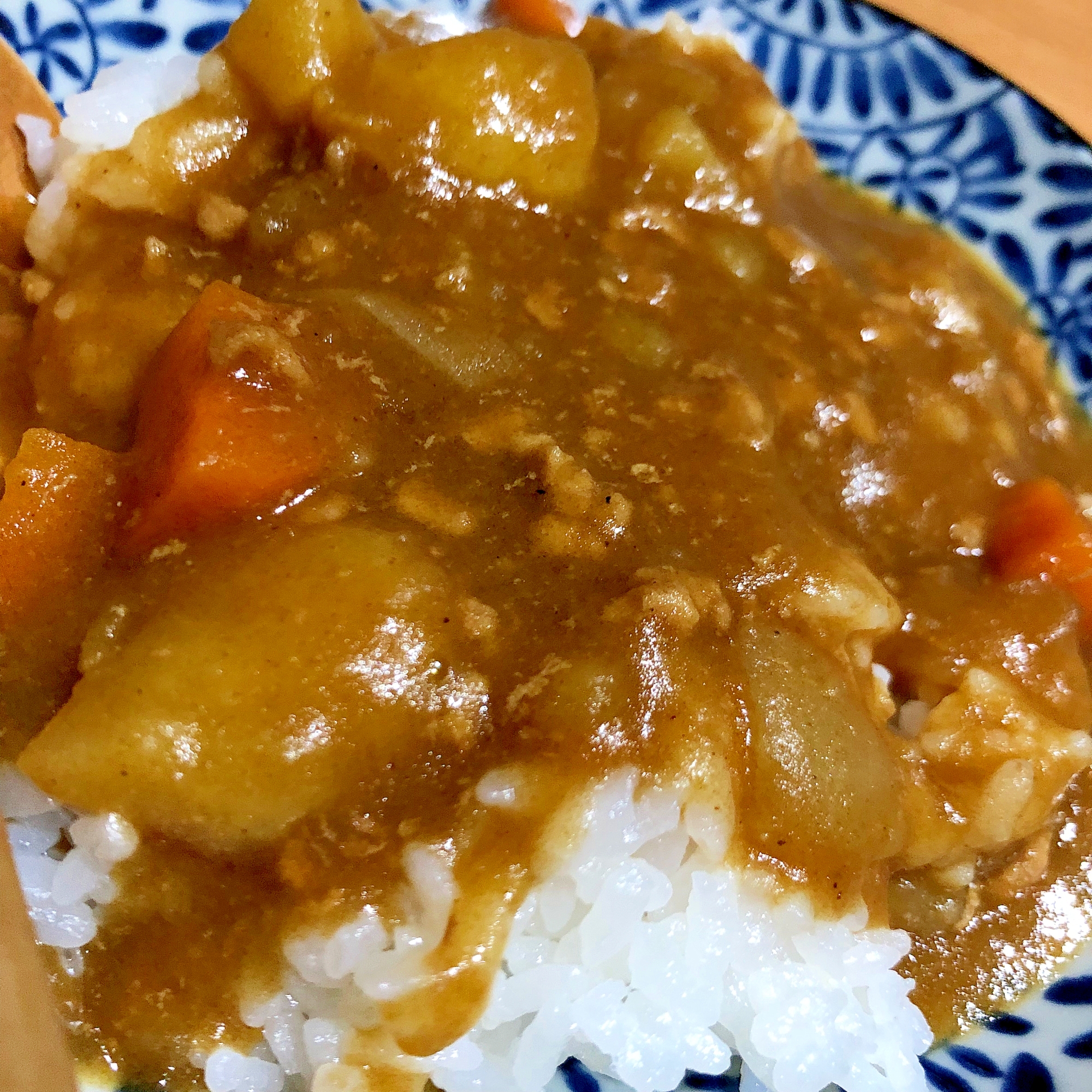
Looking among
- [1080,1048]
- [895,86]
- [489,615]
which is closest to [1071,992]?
[1080,1048]

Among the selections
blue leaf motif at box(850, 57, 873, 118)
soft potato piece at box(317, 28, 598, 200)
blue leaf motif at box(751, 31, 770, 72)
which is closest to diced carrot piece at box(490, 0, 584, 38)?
blue leaf motif at box(751, 31, 770, 72)

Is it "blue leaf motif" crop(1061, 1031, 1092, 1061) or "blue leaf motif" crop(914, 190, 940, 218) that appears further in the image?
"blue leaf motif" crop(914, 190, 940, 218)

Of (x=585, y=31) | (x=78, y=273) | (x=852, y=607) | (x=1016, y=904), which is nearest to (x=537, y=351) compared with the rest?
(x=852, y=607)

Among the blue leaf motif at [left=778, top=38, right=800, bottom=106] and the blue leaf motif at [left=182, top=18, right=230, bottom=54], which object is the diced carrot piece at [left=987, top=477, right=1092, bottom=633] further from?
the blue leaf motif at [left=182, top=18, right=230, bottom=54]

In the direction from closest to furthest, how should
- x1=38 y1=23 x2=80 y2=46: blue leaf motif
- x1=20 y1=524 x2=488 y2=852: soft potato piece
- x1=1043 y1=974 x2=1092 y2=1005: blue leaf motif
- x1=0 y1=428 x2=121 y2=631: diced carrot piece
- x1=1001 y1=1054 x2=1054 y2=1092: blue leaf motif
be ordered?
x1=20 y1=524 x2=488 y2=852: soft potato piece < x1=0 y1=428 x2=121 y2=631: diced carrot piece < x1=1001 y1=1054 x2=1054 y2=1092: blue leaf motif < x1=1043 y1=974 x2=1092 y2=1005: blue leaf motif < x1=38 y1=23 x2=80 y2=46: blue leaf motif

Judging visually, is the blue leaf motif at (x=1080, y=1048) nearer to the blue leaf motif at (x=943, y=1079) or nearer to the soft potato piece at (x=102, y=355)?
the blue leaf motif at (x=943, y=1079)

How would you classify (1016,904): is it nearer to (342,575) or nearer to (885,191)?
(342,575)

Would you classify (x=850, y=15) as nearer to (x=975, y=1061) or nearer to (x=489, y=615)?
(x=489, y=615)
